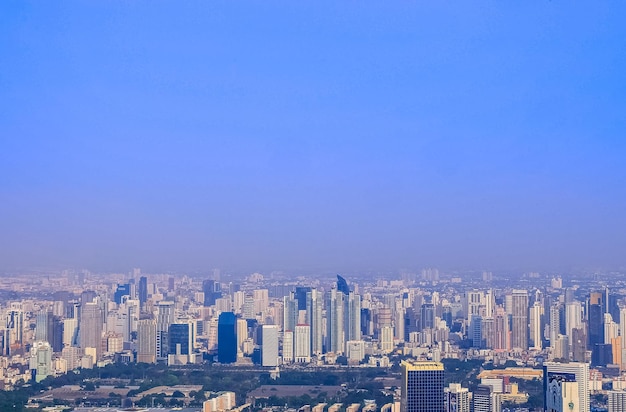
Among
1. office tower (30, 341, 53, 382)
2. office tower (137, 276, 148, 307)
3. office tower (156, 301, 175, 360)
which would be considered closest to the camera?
office tower (30, 341, 53, 382)

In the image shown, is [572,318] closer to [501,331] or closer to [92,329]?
[501,331]

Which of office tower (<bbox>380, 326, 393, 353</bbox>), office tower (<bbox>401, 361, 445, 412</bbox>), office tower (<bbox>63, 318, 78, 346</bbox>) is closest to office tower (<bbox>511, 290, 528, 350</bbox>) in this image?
office tower (<bbox>380, 326, 393, 353</bbox>)

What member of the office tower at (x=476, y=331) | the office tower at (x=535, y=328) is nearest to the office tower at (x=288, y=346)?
the office tower at (x=476, y=331)

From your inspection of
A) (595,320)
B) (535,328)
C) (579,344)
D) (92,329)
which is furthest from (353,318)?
(595,320)

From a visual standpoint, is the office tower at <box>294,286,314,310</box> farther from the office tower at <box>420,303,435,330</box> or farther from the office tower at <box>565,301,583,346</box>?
the office tower at <box>565,301,583,346</box>

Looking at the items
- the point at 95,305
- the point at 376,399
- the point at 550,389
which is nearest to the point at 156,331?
the point at 95,305
